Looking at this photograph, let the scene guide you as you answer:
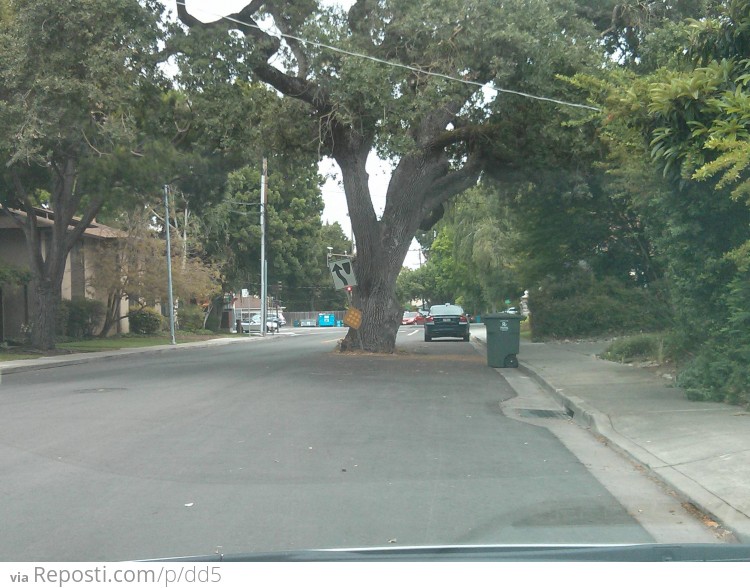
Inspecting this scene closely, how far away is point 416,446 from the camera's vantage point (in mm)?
9844

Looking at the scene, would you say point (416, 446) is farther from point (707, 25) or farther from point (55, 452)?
point (707, 25)

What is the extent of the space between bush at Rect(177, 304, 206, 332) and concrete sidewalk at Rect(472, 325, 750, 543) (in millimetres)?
36572

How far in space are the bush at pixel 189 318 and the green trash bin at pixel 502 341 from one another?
3355cm

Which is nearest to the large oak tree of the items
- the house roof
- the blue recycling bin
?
the house roof

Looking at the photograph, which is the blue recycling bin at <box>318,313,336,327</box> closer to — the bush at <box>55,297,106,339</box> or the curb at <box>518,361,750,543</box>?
the bush at <box>55,297,106,339</box>

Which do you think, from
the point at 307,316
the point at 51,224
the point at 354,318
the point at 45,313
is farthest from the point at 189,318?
the point at 307,316

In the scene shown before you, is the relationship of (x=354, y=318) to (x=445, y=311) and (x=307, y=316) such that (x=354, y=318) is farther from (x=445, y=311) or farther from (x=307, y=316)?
(x=307, y=316)

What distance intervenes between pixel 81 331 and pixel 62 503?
34.8m

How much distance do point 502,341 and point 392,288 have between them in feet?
18.7

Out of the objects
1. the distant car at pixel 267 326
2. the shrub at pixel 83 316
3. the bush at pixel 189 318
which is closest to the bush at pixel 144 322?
the bush at pixel 189 318

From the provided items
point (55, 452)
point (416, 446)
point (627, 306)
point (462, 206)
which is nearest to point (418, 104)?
point (416, 446)

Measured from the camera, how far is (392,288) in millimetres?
25969

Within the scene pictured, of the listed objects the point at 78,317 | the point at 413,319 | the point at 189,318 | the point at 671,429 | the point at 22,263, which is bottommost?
the point at 671,429

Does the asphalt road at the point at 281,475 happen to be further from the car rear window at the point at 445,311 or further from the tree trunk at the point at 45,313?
the car rear window at the point at 445,311
